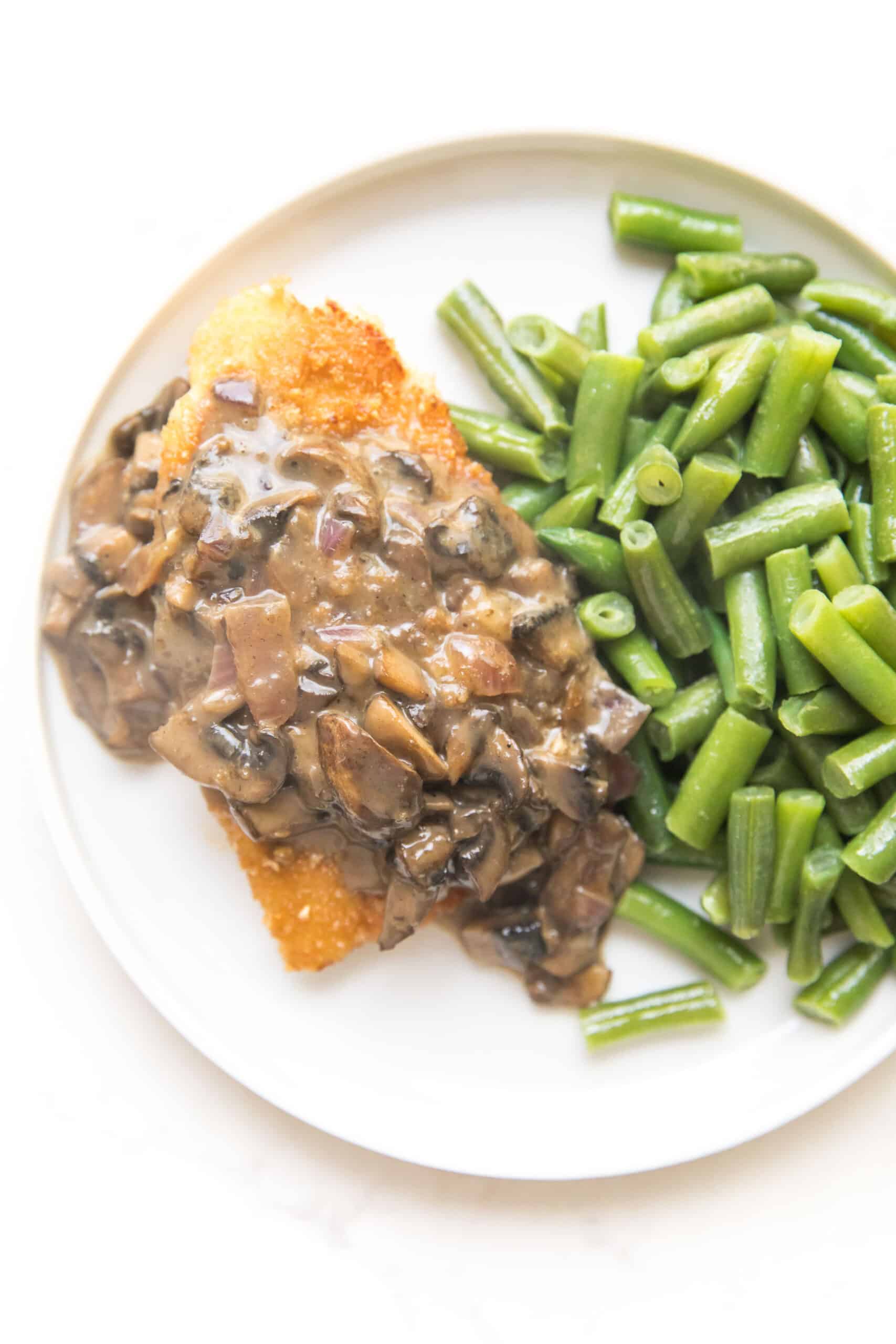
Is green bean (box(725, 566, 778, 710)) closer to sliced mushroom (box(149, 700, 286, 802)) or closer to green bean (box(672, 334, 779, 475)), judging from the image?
green bean (box(672, 334, 779, 475))

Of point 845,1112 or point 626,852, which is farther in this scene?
point 845,1112

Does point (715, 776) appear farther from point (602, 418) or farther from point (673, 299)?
point (673, 299)

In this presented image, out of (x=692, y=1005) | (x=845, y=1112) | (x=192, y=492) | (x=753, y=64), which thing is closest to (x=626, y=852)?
(x=692, y=1005)

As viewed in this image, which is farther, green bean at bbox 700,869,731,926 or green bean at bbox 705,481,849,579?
green bean at bbox 700,869,731,926

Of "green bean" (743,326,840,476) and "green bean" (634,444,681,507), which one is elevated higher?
"green bean" (743,326,840,476)

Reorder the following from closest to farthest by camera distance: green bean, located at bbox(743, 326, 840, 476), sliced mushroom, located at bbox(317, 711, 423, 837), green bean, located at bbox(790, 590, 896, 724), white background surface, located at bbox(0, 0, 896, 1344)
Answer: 1. sliced mushroom, located at bbox(317, 711, 423, 837)
2. green bean, located at bbox(790, 590, 896, 724)
3. green bean, located at bbox(743, 326, 840, 476)
4. white background surface, located at bbox(0, 0, 896, 1344)

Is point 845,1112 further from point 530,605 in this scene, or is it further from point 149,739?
point 149,739

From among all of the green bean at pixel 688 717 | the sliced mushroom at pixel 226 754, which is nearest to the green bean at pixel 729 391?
the green bean at pixel 688 717

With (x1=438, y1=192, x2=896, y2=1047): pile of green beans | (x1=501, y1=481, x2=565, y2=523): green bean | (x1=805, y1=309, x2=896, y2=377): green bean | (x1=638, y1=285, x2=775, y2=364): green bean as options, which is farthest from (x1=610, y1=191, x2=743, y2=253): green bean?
(x1=501, y1=481, x2=565, y2=523): green bean
